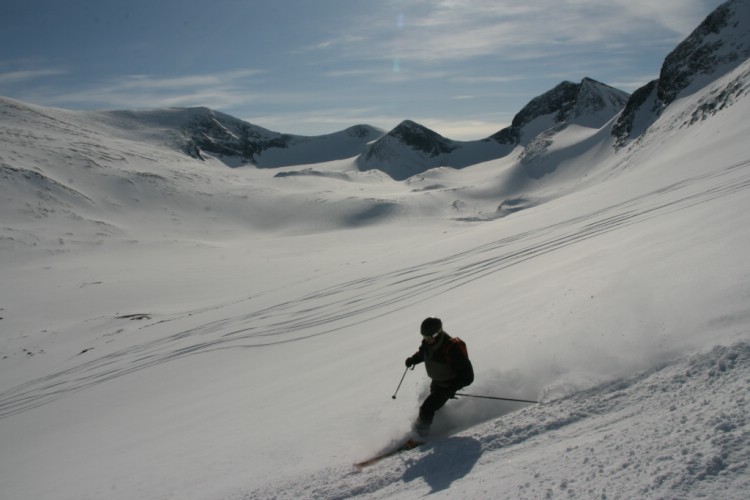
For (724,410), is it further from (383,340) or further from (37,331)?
(37,331)

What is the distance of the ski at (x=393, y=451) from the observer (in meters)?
5.04

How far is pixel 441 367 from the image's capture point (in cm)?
518

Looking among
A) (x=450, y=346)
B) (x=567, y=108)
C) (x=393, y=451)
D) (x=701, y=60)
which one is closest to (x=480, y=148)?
(x=567, y=108)

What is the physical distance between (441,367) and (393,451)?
3.40 ft

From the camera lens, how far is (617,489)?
3.29 meters

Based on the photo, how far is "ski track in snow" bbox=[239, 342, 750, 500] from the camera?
326 centimetres

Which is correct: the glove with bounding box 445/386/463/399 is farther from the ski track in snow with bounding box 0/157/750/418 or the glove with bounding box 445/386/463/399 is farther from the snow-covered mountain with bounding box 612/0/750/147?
the snow-covered mountain with bounding box 612/0/750/147

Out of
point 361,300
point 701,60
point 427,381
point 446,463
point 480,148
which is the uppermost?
point 480,148

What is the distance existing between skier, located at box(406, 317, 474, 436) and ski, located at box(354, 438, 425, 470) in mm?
126

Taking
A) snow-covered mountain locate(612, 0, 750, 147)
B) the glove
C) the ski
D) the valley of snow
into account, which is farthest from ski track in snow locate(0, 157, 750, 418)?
snow-covered mountain locate(612, 0, 750, 147)

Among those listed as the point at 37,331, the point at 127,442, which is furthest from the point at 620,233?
the point at 37,331

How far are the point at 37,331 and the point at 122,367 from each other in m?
13.0

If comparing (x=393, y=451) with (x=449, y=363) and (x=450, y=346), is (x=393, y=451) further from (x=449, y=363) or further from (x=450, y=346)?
(x=450, y=346)

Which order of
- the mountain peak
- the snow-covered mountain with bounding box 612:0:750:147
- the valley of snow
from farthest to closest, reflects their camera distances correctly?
the mountain peak, the snow-covered mountain with bounding box 612:0:750:147, the valley of snow
